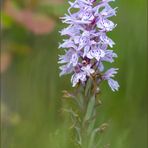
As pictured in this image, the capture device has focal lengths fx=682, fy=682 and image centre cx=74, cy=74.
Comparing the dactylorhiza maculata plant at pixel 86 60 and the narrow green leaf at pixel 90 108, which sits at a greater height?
the dactylorhiza maculata plant at pixel 86 60

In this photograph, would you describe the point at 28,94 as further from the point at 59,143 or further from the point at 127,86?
the point at 59,143

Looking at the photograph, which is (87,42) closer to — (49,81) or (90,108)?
(90,108)

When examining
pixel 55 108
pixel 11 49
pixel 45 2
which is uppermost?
pixel 45 2

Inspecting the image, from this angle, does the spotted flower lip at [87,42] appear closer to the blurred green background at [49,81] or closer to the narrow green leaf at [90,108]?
the narrow green leaf at [90,108]

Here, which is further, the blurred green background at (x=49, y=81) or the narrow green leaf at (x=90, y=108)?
the blurred green background at (x=49, y=81)

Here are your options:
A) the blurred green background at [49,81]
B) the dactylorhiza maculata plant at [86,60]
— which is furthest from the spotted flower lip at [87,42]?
the blurred green background at [49,81]

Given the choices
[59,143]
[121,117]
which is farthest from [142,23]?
[59,143]
